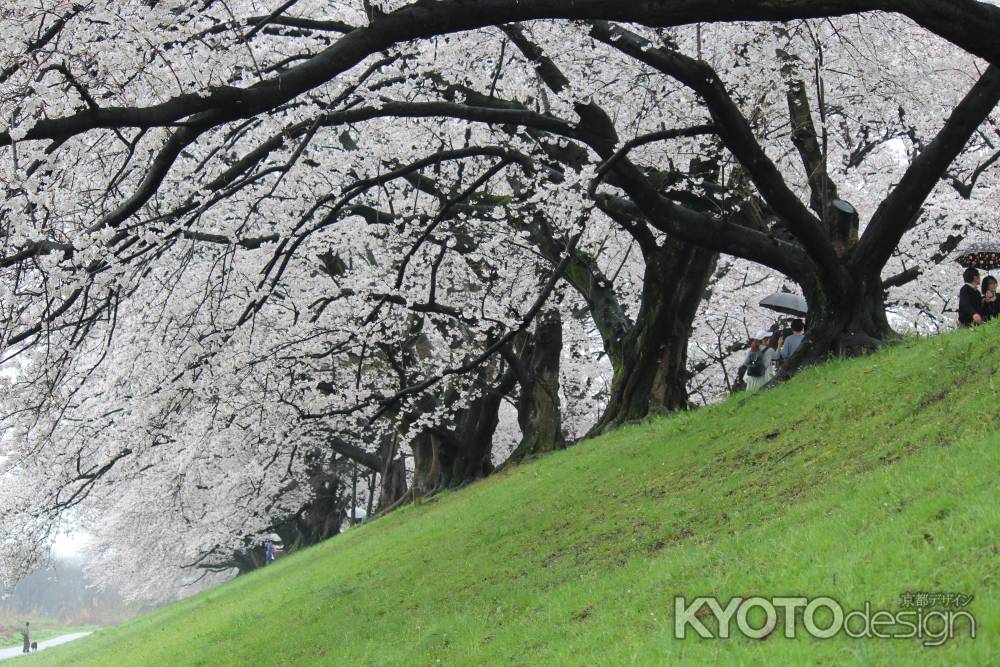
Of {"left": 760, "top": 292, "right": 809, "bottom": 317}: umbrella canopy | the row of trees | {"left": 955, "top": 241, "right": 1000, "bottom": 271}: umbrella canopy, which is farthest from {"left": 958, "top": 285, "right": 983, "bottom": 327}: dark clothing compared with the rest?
{"left": 955, "top": 241, "right": 1000, "bottom": 271}: umbrella canopy

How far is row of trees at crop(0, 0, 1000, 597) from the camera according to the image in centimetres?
835

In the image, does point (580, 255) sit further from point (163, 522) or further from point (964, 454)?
point (163, 522)

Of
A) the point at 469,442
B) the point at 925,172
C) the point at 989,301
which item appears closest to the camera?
the point at 925,172

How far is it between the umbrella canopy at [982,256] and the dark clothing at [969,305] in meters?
2.84

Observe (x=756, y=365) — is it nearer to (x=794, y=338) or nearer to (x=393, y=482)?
(x=794, y=338)


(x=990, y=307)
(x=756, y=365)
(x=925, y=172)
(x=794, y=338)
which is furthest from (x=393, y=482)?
(x=925, y=172)

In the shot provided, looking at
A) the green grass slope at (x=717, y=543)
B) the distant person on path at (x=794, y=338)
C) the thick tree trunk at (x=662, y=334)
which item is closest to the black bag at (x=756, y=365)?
the thick tree trunk at (x=662, y=334)

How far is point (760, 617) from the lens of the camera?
5.19 metres

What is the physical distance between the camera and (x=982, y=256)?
567 inches

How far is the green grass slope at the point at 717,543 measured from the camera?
4.98m

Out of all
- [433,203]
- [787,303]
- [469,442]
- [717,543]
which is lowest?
[717,543]

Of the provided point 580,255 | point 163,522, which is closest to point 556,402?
point 580,255

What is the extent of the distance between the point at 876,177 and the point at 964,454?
70.9ft

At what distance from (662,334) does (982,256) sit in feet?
17.2
